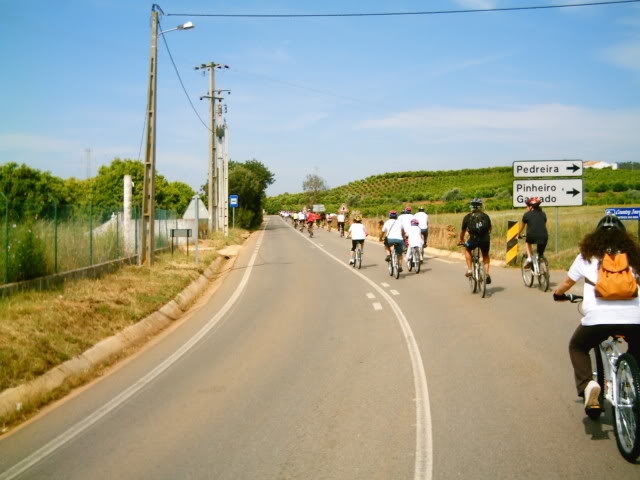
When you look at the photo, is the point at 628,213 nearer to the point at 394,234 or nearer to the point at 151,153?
the point at 394,234

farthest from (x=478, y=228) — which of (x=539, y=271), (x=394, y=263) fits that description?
(x=394, y=263)

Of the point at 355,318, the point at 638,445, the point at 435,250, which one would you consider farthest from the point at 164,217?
the point at 638,445

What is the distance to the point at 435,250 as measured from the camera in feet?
94.8

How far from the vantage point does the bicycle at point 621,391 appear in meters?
4.52

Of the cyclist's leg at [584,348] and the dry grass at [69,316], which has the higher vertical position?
the cyclist's leg at [584,348]

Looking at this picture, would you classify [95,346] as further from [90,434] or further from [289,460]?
[289,460]

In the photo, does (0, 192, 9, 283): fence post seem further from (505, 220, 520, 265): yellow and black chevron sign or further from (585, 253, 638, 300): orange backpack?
(505, 220, 520, 265): yellow and black chevron sign

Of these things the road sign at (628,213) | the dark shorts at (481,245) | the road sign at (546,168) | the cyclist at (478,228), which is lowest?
the dark shorts at (481,245)

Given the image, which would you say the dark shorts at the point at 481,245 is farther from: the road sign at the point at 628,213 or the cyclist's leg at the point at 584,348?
the cyclist's leg at the point at 584,348

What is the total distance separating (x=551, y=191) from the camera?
20.7 metres

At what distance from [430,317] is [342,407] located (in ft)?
18.0

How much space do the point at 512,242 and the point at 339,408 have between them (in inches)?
577

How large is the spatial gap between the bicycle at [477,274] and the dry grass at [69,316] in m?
6.57

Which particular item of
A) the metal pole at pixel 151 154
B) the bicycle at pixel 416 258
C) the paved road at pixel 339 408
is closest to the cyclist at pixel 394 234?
the bicycle at pixel 416 258
